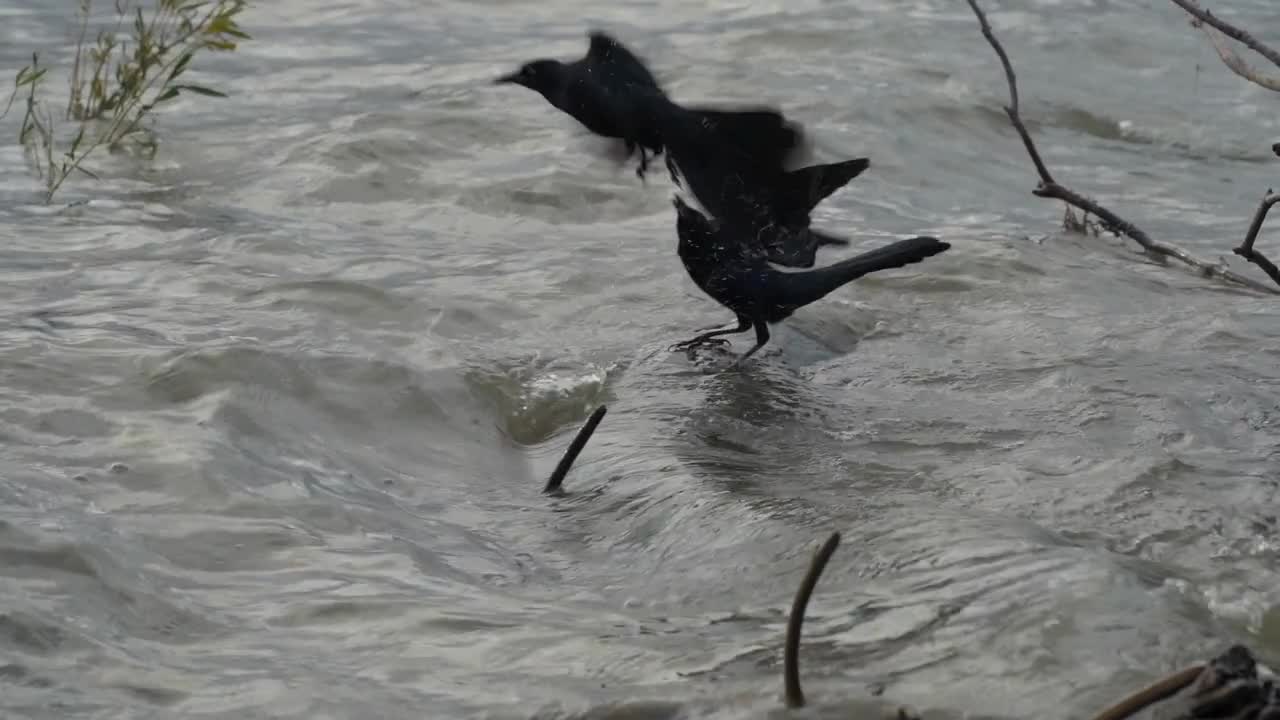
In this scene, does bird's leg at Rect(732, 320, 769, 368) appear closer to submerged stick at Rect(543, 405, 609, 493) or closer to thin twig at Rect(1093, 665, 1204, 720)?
submerged stick at Rect(543, 405, 609, 493)

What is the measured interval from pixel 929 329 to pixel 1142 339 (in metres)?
0.66

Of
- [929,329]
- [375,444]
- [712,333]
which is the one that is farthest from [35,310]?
[929,329]

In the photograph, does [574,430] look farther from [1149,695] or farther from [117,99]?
[117,99]

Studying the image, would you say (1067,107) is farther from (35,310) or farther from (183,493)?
(183,493)

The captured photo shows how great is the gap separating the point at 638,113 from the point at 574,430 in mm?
1064

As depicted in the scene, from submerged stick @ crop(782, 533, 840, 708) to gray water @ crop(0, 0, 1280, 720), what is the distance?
0.08m

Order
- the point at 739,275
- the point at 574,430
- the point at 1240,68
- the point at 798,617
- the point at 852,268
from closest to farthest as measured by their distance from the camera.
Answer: the point at 798,617 → the point at 1240,68 → the point at 574,430 → the point at 852,268 → the point at 739,275

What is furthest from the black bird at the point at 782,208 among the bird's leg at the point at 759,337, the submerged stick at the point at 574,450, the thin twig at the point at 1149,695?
the thin twig at the point at 1149,695

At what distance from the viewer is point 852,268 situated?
14.6 ft

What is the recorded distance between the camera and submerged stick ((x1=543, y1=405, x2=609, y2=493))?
3.24 m

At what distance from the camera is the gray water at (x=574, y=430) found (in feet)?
8.18

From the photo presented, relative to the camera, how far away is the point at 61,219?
584cm

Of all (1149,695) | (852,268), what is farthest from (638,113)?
(1149,695)

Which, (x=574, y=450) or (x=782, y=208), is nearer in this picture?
(x=574, y=450)
